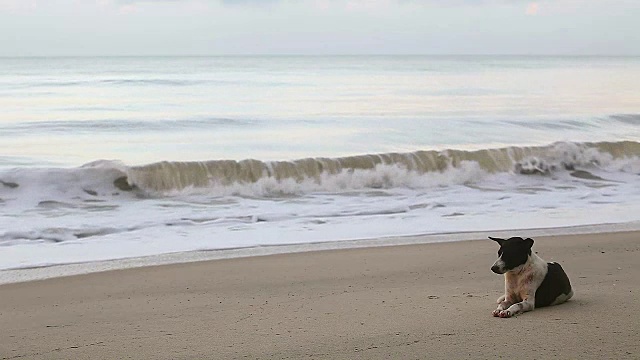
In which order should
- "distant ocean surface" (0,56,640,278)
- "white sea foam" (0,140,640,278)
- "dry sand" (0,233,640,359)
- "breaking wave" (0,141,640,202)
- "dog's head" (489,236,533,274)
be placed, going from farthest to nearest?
"breaking wave" (0,141,640,202), "distant ocean surface" (0,56,640,278), "white sea foam" (0,140,640,278), "dog's head" (489,236,533,274), "dry sand" (0,233,640,359)

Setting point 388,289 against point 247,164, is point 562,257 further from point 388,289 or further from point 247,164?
point 247,164

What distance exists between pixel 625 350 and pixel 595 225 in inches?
218

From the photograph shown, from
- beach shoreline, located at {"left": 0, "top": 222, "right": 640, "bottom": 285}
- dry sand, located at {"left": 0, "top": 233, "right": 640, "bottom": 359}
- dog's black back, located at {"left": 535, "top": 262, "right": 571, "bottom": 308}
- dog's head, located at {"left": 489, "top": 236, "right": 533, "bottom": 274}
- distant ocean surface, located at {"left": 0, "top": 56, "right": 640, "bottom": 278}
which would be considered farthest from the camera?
distant ocean surface, located at {"left": 0, "top": 56, "right": 640, "bottom": 278}

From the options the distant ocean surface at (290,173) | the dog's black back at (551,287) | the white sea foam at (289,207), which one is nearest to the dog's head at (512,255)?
the dog's black back at (551,287)

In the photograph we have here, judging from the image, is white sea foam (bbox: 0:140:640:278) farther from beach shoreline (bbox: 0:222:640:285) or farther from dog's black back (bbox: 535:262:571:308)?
Result: dog's black back (bbox: 535:262:571:308)

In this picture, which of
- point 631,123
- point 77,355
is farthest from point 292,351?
point 631,123

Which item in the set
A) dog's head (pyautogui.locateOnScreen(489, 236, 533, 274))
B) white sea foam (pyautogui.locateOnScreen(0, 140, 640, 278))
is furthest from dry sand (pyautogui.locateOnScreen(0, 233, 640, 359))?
white sea foam (pyautogui.locateOnScreen(0, 140, 640, 278))

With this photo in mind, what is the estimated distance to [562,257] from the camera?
7.16 m

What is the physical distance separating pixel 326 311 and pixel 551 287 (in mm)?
1336

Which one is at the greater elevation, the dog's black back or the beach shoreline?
the dog's black back

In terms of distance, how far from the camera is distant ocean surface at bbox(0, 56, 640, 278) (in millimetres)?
9586

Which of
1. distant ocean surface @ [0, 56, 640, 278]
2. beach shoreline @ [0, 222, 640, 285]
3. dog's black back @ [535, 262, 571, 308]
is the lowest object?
distant ocean surface @ [0, 56, 640, 278]

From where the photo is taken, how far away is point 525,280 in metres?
4.80

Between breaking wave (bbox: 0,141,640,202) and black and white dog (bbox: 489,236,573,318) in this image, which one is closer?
black and white dog (bbox: 489,236,573,318)
